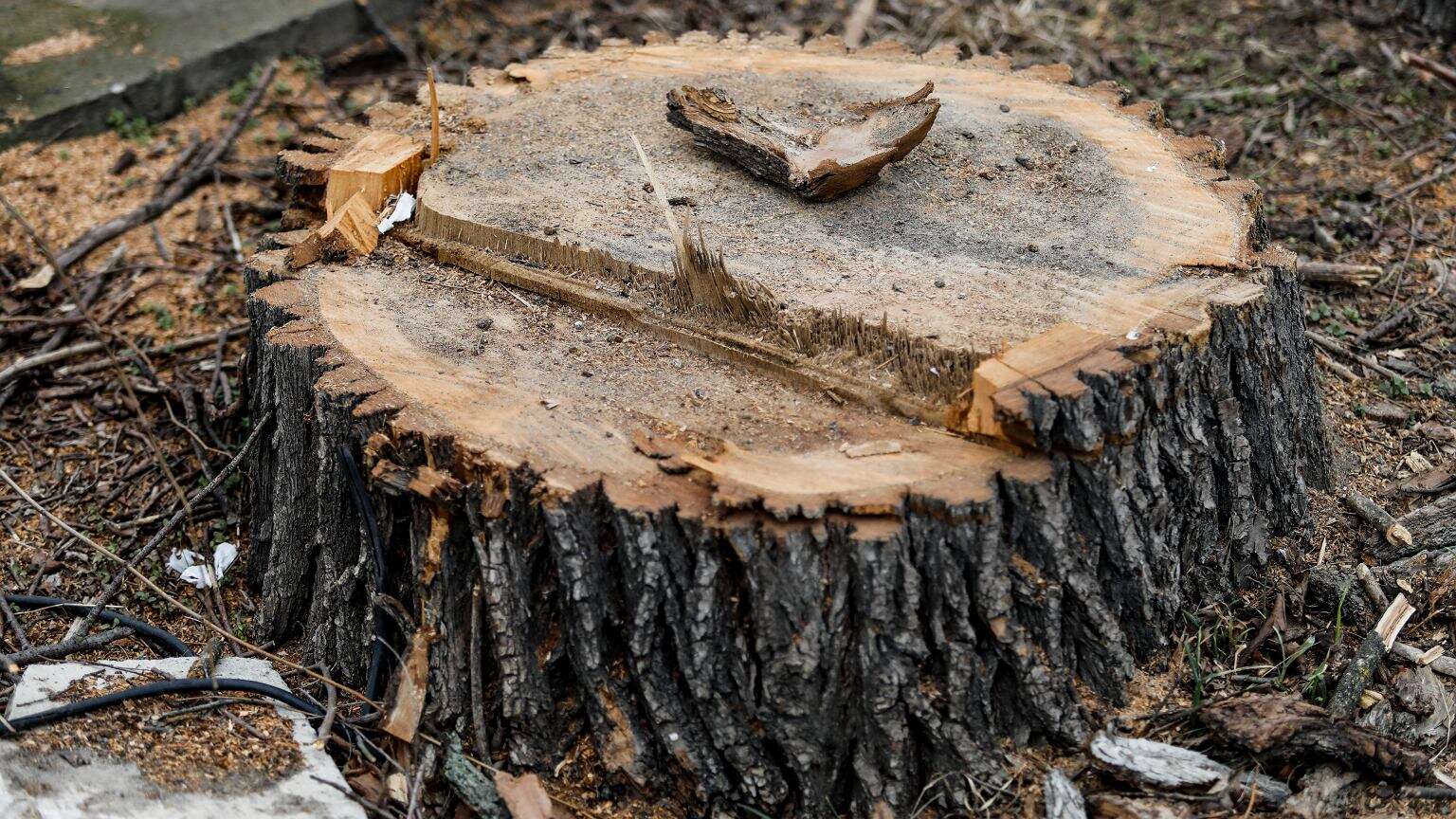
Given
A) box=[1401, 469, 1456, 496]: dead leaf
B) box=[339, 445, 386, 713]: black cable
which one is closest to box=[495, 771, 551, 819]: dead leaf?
box=[339, 445, 386, 713]: black cable

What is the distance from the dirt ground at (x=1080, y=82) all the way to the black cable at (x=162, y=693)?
0.17 metres

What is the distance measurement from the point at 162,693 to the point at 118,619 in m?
0.47

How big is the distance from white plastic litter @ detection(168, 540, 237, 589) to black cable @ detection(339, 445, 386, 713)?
29.7 inches

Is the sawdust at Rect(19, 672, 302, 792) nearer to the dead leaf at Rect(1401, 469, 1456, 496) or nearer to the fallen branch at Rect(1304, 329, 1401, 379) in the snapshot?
the dead leaf at Rect(1401, 469, 1456, 496)

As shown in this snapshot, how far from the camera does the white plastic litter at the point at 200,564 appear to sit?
10.9 ft

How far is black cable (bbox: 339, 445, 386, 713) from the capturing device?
107 inches

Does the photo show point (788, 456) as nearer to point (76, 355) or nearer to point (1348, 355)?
point (1348, 355)

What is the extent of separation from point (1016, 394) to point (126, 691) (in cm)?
195

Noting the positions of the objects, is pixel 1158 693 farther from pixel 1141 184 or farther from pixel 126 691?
pixel 126 691

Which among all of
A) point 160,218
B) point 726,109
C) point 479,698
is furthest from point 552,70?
point 479,698

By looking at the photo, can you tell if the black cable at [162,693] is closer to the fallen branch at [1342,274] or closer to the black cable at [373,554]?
the black cable at [373,554]

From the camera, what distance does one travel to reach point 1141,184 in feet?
10.9

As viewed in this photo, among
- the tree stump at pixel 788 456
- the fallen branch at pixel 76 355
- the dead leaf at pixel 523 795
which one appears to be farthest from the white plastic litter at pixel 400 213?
the dead leaf at pixel 523 795

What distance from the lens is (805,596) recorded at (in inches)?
94.7
